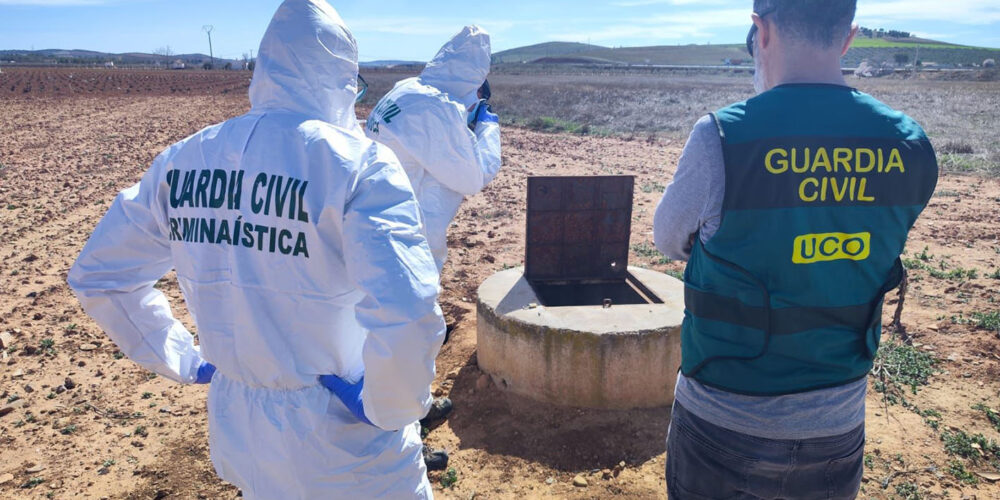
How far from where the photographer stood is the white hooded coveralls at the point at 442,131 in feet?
12.1

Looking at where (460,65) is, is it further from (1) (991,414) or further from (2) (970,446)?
(1) (991,414)

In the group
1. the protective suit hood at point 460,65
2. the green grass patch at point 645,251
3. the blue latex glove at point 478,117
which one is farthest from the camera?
the green grass patch at point 645,251

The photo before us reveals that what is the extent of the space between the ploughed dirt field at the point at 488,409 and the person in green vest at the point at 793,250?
1.74 meters

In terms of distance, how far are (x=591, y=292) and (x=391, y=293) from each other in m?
3.39

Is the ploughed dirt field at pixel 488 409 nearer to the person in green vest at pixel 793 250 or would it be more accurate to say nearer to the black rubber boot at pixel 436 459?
the black rubber boot at pixel 436 459

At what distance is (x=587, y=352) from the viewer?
3.77 metres

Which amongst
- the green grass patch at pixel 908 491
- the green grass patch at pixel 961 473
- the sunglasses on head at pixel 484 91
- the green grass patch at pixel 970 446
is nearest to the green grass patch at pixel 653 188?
the sunglasses on head at pixel 484 91

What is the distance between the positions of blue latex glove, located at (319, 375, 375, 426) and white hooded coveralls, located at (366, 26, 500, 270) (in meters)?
1.97

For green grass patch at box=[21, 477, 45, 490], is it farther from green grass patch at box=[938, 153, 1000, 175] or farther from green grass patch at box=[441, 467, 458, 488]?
green grass patch at box=[938, 153, 1000, 175]

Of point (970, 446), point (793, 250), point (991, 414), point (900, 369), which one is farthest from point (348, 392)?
point (900, 369)

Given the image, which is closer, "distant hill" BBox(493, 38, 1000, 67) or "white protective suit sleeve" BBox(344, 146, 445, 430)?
"white protective suit sleeve" BBox(344, 146, 445, 430)

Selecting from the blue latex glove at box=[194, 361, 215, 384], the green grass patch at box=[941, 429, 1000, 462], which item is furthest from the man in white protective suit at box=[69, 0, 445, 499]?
the green grass patch at box=[941, 429, 1000, 462]

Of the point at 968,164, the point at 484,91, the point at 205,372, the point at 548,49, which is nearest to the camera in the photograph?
the point at 205,372

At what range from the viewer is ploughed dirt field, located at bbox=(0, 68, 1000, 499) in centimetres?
338
